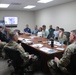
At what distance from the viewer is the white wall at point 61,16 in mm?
5750

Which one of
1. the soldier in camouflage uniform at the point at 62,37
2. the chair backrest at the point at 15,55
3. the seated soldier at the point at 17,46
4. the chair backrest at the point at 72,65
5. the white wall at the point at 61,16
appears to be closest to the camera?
the chair backrest at the point at 72,65

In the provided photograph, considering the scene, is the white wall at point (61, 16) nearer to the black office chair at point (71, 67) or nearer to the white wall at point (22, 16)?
the white wall at point (22, 16)

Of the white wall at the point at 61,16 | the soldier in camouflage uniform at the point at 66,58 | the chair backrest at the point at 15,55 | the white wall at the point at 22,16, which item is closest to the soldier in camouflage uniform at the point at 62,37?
the white wall at the point at 61,16

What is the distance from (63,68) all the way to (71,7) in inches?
178

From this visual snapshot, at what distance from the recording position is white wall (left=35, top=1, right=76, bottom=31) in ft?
18.9

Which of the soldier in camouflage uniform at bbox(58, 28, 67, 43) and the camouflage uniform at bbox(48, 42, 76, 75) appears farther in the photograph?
the soldier in camouflage uniform at bbox(58, 28, 67, 43)

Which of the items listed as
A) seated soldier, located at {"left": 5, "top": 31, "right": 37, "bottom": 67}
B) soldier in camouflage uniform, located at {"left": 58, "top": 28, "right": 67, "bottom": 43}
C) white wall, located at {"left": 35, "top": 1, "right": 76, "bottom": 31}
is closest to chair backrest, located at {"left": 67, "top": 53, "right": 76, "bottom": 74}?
seated soldier, located at {"left": 5, "top": 31, "right": 37, "bottom": 67}

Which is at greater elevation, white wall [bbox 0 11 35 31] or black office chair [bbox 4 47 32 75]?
white wall [bbox 0 11 35 31]

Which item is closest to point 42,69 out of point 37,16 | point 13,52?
point 13,52

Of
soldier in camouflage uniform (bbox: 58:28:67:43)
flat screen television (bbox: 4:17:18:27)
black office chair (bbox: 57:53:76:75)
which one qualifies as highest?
flat screen television (bbox: 4:17:18:27)

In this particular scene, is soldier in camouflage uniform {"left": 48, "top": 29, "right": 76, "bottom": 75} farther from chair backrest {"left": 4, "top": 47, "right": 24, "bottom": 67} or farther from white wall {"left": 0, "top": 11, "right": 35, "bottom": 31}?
white wall {"left": 0, "top": 11, "right": 35, "bottom": 31}

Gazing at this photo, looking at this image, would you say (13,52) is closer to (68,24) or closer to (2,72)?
(2,72)

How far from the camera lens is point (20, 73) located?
2727 millimetres

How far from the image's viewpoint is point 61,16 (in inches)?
258
